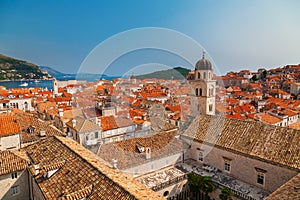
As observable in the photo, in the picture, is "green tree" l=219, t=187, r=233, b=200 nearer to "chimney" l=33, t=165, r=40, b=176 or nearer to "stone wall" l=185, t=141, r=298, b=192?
"stone wall" l=185, t=141, r=298, b=192

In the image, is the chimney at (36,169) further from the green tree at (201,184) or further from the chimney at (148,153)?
the green tree at (201,184)

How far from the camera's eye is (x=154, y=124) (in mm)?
25797

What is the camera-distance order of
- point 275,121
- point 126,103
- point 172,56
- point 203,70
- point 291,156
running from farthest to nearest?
point 275,121
point 126,103
point 203,70
point 291,156
point 172,56

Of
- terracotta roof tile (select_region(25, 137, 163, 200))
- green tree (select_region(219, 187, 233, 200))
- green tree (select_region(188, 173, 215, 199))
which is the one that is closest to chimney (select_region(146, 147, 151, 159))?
green tree (select_region(188, 173, 215, 199))

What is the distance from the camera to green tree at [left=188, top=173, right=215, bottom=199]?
1562 centimetres

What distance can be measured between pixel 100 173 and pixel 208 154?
12.3 metres

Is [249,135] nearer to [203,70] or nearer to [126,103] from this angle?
[203,70]

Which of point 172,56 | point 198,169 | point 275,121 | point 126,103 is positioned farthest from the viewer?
point 275,121

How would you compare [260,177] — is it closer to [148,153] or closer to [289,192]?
[289,192]

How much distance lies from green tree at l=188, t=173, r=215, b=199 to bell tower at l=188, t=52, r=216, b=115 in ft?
33.7

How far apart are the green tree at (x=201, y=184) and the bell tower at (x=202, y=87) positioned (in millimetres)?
10277

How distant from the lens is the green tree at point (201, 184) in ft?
51.2

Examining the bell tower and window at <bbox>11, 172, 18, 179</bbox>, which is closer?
window at <bbox>11, 172, 18, 179</bbox>

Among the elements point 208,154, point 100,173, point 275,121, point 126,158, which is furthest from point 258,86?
point 100,173
